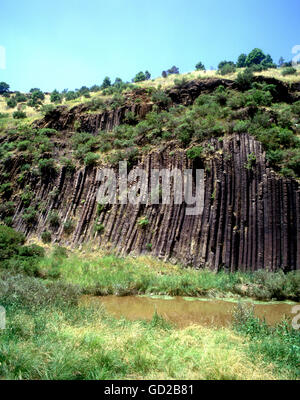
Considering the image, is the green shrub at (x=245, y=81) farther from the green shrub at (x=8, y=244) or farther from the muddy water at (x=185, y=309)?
the green shrub at (x=8, y=244)

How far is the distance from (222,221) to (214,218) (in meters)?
0.51

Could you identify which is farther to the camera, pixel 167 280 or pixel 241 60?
pixel 241 60

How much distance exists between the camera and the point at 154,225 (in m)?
19.4

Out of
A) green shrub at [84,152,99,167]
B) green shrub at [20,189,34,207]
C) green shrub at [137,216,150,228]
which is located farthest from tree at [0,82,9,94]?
green shrub at [137,216,150,228]

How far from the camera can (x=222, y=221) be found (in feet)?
55.2

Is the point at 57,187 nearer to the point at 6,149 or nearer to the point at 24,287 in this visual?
the point at 6,149

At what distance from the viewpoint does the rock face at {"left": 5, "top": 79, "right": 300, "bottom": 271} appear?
15281mm

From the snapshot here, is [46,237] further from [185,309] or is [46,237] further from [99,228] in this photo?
[185,309]

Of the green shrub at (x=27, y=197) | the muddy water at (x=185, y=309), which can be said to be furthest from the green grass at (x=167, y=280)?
the green shrub at (x=27, y=197)

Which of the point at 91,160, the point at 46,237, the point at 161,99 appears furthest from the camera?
the point at 161,99

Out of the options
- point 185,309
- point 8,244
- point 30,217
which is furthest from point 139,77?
point 185,309

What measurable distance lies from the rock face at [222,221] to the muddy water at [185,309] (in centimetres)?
358

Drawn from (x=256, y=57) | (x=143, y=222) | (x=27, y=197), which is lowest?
(x=143, y=222)

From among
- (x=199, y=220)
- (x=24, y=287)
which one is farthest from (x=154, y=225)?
(x=24, y=287)
